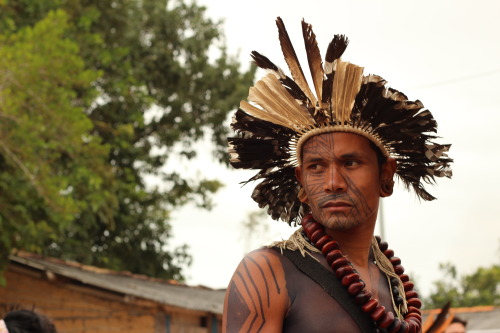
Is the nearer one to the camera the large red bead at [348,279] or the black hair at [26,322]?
the large red bead at [348,279]

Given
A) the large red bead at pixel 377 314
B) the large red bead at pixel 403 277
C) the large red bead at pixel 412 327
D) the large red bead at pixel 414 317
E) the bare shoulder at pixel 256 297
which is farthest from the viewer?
the large red bead at pixel 403 277

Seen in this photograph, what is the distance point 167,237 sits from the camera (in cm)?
2225

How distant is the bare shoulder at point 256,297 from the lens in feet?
7.80

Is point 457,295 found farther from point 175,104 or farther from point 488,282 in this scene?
point 175,104

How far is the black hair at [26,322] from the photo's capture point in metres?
4.92

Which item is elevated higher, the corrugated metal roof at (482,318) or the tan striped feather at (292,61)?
the corrugated metal roof at (482,318)

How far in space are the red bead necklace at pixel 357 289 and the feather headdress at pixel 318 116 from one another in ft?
0.91

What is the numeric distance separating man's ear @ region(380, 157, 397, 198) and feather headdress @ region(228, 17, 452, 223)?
32mm

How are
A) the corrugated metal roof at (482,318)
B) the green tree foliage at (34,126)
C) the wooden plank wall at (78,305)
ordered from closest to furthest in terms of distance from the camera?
the green tree foliage at (34,126) < the wooden plank wall at (78,305) < the corrugated metal roof at (482,318)

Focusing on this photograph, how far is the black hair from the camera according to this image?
194 inches

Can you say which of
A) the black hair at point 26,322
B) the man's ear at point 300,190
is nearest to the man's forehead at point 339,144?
the man's ear at point 300,190

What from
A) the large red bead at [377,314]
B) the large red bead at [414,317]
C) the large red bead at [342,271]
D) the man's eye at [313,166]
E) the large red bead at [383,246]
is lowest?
the large red bead at [377,314]

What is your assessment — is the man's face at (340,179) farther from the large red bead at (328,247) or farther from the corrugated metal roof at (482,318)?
the corrugated metal roof at (482,318)

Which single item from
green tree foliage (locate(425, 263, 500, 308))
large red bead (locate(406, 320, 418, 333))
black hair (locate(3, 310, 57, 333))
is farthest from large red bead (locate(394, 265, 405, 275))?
green tree foliage (locate(425, 263, 500, 308))
